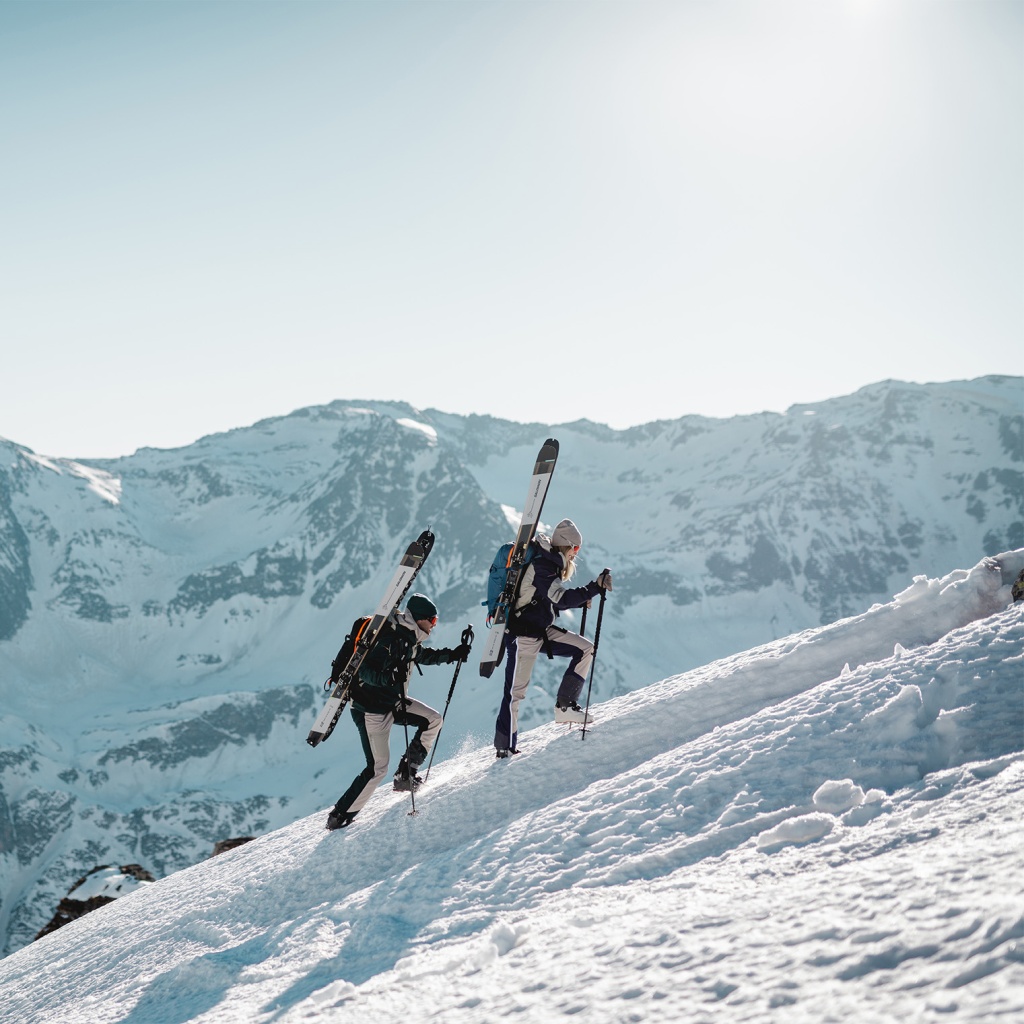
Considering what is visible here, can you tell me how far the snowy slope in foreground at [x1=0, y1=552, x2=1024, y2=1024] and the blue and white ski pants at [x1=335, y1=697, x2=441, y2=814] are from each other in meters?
0.29

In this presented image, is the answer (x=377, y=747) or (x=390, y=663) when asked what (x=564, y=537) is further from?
(x=377, y=747)

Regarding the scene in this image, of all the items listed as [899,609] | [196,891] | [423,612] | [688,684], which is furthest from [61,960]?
[899,609]

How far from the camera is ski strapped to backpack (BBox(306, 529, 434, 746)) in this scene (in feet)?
33.0

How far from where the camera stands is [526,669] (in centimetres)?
1056

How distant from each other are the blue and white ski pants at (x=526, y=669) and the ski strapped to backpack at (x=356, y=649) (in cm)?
155

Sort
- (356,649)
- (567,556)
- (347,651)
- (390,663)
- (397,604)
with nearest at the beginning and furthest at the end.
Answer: (390,663) → (356,649) → (347,651) → (397,604) → (567,556)

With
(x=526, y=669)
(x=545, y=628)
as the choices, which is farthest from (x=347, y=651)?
(x=545, y=628)

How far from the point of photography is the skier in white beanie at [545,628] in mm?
10297

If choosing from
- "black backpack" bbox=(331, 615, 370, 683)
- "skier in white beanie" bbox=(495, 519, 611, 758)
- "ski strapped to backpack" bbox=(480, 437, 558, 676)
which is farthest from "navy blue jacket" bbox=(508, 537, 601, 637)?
"black backpack" bbox=(331, 615, 370, 683)

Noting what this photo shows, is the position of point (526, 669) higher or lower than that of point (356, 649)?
lower

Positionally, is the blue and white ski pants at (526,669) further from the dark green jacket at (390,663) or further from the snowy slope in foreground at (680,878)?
the dark green jacket at (390,663)

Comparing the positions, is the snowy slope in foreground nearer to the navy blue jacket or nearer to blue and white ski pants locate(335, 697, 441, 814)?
A: blue and white ski pants locate(335, 697, 441, 814)

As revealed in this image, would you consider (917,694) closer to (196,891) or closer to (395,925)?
(395,925)

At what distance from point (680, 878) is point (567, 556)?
5463 millimetres
